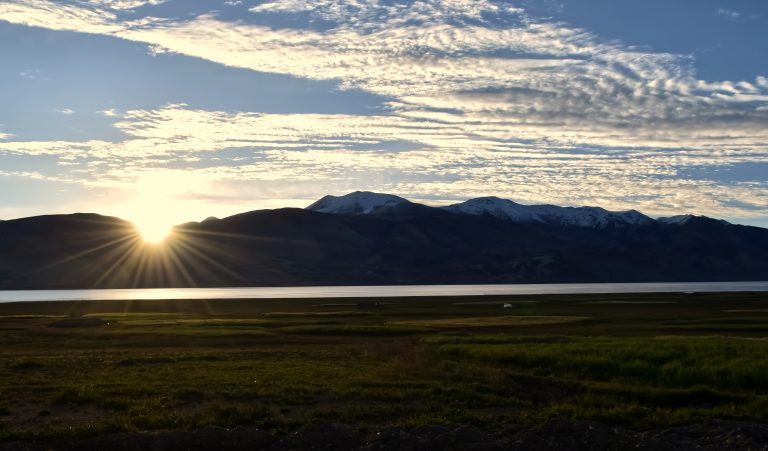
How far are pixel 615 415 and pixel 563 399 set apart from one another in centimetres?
565

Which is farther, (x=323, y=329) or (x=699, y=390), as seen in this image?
(x=323, y=329)

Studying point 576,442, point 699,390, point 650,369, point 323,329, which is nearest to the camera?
point 576,442

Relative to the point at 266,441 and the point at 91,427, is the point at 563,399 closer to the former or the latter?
the point at 266,441

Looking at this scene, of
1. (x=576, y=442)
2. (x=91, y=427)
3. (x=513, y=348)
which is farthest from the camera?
(x=513, y=348)

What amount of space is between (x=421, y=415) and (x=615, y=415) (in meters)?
6.97

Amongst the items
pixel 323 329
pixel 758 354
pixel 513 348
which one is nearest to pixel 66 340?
pixel 323 329

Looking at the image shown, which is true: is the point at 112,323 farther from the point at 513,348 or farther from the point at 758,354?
the point at 758,354

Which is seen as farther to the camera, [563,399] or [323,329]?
[323,329]

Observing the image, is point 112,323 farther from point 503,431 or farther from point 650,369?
point 503,431

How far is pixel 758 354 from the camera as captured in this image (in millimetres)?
42500

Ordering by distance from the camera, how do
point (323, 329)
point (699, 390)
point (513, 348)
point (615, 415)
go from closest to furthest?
point (615, 415), point (699, 390), point (513, 348), point (323, 329)

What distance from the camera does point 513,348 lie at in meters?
50.4

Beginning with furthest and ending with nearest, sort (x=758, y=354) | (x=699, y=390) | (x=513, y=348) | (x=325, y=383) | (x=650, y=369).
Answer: (x=513, y=348), (x=758, y=354), (x=650, y=369), (x=325, y=383), (x=699, y=390)

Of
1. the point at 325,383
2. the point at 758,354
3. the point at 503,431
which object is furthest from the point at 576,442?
the point at 758,354
